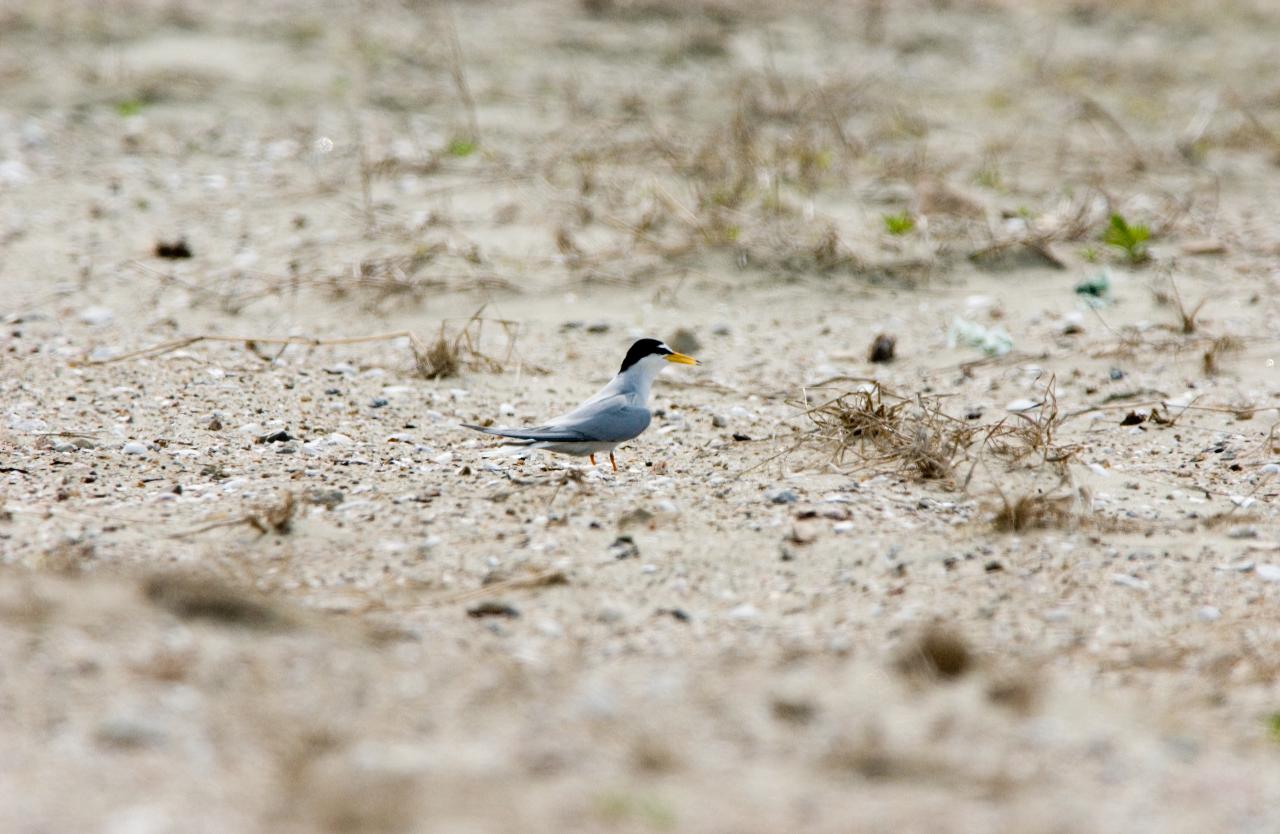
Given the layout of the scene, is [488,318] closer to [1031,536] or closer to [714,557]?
[714,557]

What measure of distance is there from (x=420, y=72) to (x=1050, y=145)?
14.3 feet

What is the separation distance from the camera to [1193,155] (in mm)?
8688

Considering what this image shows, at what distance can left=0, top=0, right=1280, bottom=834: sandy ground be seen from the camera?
3.06 m

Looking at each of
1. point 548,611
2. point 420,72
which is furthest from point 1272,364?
point 420,72

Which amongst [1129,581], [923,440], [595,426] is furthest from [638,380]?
[1129,581]

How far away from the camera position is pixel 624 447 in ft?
17.7

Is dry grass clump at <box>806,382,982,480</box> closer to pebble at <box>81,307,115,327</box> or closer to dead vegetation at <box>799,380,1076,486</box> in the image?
dead vegetation at <box>799,380,1076,486</box>

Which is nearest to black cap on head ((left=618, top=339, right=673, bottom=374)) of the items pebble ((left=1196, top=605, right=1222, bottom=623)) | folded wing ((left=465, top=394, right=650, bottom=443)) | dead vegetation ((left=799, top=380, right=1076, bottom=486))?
folded wing ((left=465, top=394, right=650, bottom=443))

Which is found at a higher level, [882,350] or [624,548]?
[882,350]

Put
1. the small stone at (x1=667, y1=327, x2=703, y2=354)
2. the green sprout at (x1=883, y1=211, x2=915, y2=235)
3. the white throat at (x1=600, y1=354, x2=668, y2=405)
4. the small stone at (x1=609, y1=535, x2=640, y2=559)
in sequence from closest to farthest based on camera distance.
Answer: the small stone at (x1=609, y1=535, x2=640, y2=559)
the white throat at (x1=600, y1=354, x2=668, y2=405)
the small stone at (x1=667, y1=327, x2=703, y2=354)
the green sprout at (x1=883, y1=211, x2=915, y2=235)

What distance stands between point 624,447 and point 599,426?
55cm

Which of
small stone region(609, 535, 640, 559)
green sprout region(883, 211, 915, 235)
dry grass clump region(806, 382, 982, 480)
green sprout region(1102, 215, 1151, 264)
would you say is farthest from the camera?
green sprout region(883, 211, 915, 235)

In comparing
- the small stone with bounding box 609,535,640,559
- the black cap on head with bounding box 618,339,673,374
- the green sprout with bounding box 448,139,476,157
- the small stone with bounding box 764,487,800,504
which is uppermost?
the green sprout with bounding box 448,139,476,157

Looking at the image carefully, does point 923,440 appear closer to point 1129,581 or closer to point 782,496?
point 782,496
